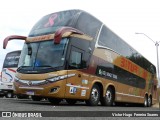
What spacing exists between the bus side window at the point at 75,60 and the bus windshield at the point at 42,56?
40 centimetres

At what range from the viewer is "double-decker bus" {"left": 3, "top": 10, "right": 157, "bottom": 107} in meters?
11.8

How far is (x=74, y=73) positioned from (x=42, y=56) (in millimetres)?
1422

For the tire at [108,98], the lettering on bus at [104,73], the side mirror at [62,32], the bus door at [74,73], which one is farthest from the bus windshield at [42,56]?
the tire at [108,98]

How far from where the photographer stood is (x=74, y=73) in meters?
12.2

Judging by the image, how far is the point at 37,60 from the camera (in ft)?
41.0

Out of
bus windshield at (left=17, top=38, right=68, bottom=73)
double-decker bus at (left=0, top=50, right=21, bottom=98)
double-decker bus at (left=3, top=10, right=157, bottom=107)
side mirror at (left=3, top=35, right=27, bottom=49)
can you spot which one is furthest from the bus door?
double-decker bus at (left=0, top=50, right=21, bottom=98)

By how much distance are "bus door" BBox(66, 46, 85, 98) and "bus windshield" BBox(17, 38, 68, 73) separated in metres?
0.42

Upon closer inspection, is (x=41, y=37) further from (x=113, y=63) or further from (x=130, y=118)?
(x=130, y=118)

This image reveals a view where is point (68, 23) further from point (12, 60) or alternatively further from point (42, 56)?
point (12, 60)

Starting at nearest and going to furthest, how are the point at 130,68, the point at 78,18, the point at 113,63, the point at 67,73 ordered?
1. the point at 67,73
2. the point at 78,18
3. the point at 113,63
4. the point at 130,68

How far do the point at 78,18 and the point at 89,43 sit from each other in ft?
3.84

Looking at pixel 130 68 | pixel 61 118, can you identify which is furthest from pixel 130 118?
pixel 130 68

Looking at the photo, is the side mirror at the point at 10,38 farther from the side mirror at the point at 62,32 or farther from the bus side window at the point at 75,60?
the bus side window at the point at 75,60

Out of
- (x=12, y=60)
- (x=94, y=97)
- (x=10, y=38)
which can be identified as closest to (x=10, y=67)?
(x=12, y=60)
